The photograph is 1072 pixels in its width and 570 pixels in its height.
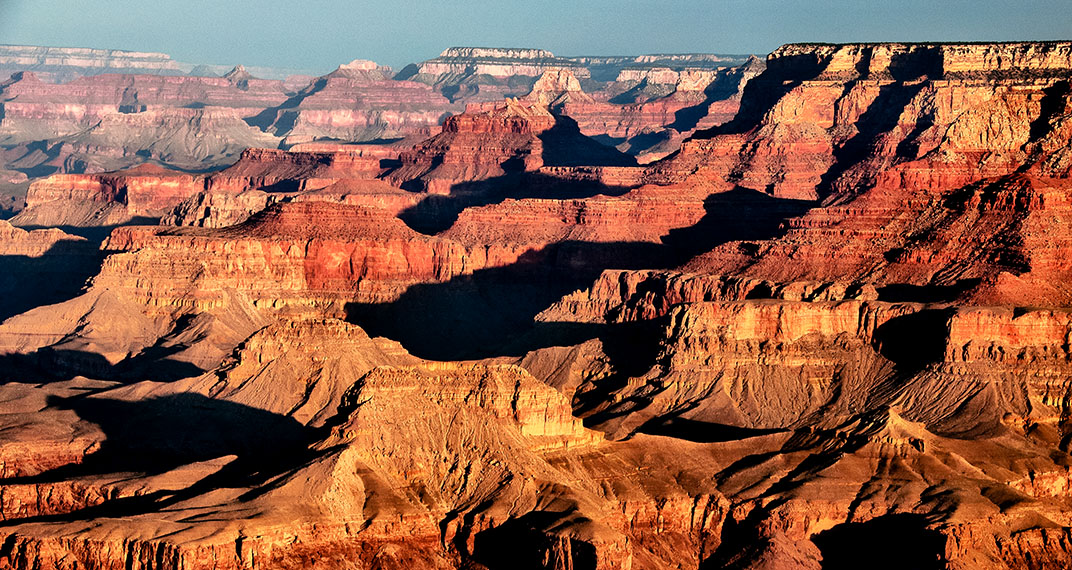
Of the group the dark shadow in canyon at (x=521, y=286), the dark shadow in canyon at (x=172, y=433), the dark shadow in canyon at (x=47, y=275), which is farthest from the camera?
the dark shadow in canyon at (x=47, y=275)

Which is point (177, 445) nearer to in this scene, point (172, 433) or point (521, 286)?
point (172, 433)

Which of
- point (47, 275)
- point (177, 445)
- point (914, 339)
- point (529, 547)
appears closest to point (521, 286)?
point (47, 275)

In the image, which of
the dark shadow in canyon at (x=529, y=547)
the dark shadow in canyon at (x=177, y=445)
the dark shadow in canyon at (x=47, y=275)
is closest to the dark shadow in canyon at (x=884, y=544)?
A: the dark shadow in canyon at (x=529, y=547)

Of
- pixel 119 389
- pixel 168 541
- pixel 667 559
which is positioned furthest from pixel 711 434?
pixel 168 541

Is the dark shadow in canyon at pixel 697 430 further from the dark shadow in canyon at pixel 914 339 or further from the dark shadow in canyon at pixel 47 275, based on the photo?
the dark shadow in canyon at pixel 47 275

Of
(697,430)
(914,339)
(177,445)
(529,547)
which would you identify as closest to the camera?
(529,547)
